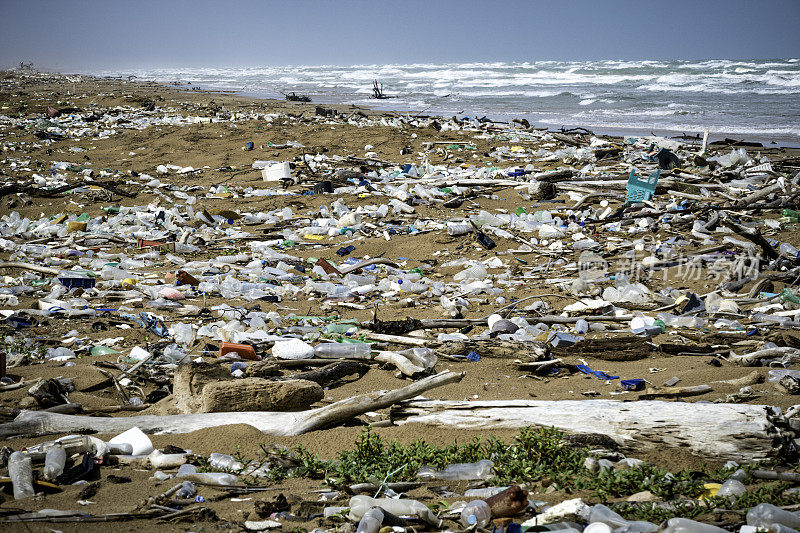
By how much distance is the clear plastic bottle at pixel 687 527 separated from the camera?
1.57m

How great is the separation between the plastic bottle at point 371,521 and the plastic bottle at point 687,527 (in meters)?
0.84

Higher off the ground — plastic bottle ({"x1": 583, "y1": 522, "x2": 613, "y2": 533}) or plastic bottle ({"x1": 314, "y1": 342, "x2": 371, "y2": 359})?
plastic bottle ({"x1": 583, "y1": 522, "x2": 613, "y2": 533})

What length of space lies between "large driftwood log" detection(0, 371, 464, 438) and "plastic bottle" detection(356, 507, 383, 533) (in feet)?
3.01

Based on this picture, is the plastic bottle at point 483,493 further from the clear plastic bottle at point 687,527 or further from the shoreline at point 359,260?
the clear plastic bottle at point 687,527

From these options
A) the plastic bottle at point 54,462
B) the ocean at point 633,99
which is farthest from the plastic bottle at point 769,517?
the ocean at point 633,99

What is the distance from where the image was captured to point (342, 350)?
12.1ft

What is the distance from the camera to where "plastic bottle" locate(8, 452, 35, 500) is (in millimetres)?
1943

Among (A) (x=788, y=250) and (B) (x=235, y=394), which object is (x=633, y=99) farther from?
(B) (x=235, y=394)

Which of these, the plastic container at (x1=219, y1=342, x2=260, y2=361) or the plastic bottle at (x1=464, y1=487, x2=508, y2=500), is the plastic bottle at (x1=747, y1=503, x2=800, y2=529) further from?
the plastic container at (x1=219, y1=342, x2=260, y2=361)

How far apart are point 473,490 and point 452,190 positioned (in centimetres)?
654

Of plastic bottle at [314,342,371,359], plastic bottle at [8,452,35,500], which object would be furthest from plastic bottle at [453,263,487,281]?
plastic bottle at [8,452,35,500]

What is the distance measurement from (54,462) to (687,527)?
2.20 metres

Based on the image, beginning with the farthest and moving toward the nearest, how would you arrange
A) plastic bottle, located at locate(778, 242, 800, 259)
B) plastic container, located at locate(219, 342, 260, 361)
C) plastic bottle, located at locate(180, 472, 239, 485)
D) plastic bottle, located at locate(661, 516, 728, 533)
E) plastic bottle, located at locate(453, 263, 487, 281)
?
1. plastic bottle, located at locate(453, 263, 487, 281)
2. plastic bottle, located at locate(778, 242, 800, 259)
3. plastic container, located at locate(219, 342, 260, 361)
4. plastic bottle, located at locate(180, 472, 239, 485)
5. plastic bottle, located at locate(661, 516, 728, 533)

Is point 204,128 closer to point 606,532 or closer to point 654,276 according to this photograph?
point 654,276
